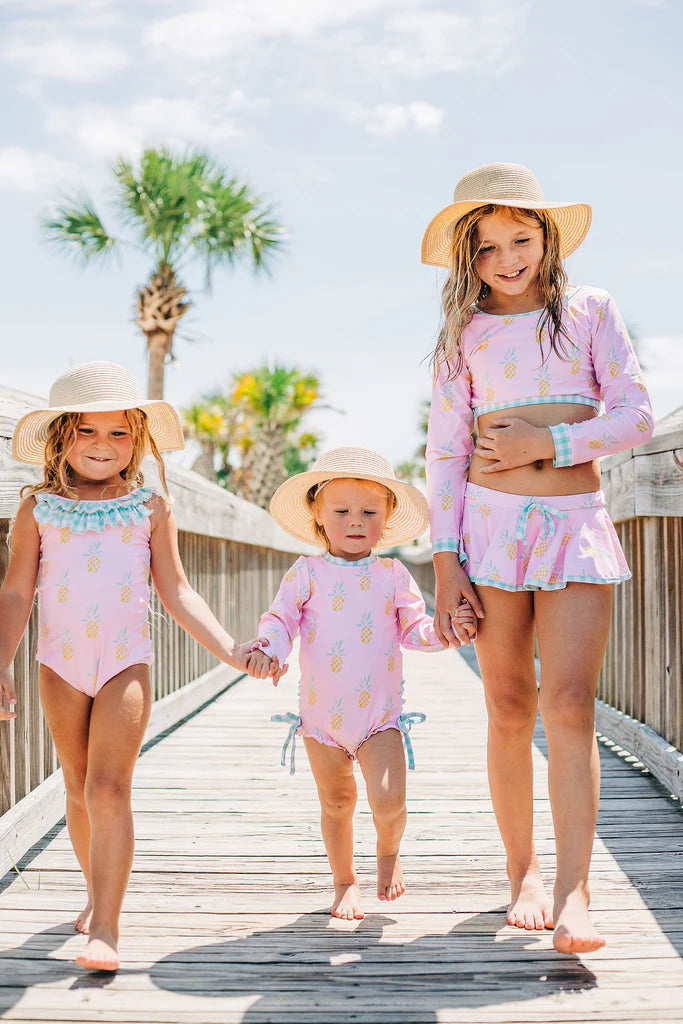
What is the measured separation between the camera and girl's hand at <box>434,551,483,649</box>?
2.47 metres

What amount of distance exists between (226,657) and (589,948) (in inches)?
43.0

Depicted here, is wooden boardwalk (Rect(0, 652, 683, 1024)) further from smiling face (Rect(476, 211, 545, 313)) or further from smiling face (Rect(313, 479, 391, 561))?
smiling face (Rect(476, 211, 545, 313))

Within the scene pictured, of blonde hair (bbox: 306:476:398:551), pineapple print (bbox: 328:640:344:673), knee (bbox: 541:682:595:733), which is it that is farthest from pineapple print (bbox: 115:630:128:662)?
knee (bbox: 541:682:595:733)

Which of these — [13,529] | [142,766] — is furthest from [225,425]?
[13,529]

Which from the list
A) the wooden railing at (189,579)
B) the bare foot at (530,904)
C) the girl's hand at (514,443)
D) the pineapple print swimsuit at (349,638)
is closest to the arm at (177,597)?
the pineapple print swimsuit at (349,638)

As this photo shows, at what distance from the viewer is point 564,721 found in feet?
7.44

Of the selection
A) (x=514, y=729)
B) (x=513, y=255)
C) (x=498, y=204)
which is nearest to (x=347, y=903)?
(x=514, y=729)

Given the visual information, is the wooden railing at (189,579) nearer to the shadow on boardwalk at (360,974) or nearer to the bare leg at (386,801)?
the shadow on boardwalk at (360,974)

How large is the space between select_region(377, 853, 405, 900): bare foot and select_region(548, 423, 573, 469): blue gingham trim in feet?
3.66

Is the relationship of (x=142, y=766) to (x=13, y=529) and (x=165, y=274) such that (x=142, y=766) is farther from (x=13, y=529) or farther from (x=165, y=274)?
(x=165, y=274)

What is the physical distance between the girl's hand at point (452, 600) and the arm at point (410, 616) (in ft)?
0.29

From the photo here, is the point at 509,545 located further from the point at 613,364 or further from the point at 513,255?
the point at 513,255

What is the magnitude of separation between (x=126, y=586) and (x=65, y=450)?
39 centimetres

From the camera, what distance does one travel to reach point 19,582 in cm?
242
